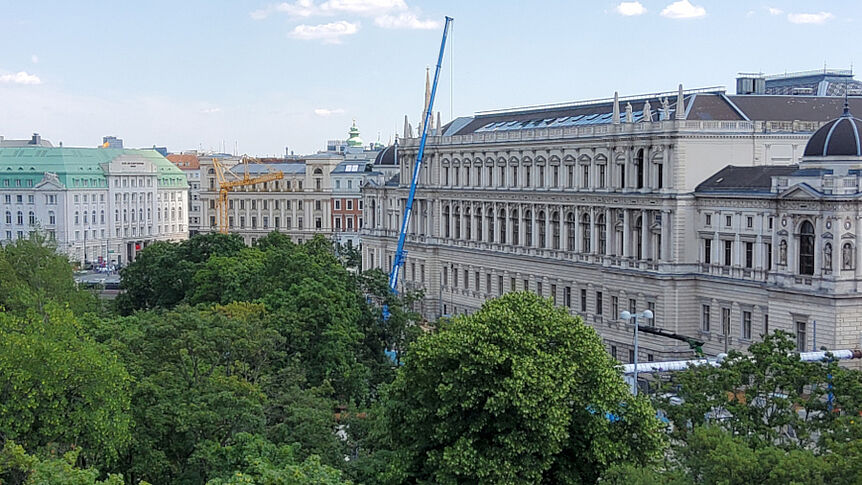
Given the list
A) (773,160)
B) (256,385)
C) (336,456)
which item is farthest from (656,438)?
(773,160)

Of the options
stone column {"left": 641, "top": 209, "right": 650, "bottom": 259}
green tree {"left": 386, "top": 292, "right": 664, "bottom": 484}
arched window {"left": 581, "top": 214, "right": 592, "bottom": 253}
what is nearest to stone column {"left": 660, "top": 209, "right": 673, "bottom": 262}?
stone column {"left": 641, "top": 209, "right": 650, "bottom": 259}

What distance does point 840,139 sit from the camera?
96875 mm

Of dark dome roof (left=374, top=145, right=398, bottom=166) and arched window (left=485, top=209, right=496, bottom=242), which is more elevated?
dark dome roof (left=374, top=145, right=398, bottom=166)

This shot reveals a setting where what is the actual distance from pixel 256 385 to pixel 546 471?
60.5 feet

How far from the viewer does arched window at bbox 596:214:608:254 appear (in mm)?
119688

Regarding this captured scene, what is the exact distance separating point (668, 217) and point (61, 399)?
63112mm

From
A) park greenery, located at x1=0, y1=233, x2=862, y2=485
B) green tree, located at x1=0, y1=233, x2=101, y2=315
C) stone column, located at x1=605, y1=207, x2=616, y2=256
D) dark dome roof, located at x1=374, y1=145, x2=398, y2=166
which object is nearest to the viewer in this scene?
park greenery, located at x1=0, y1=233, x2=862, y2=485

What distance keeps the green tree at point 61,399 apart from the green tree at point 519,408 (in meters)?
12.7

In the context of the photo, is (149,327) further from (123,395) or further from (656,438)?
(656,438)

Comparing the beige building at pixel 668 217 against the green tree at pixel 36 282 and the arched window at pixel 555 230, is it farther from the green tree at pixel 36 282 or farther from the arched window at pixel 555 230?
the green tree at pixel 36 282

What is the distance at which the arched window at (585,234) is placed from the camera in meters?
123

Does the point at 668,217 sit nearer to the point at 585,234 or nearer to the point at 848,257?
the point at 585,234

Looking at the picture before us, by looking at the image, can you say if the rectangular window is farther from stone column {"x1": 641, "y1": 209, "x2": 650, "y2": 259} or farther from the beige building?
stone column {"x1": 641, "y1": 209, "x2": 650, "y2": 259}

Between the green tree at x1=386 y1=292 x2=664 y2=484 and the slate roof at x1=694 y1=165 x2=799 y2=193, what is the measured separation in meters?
46.6
